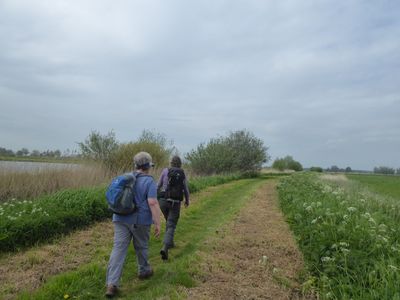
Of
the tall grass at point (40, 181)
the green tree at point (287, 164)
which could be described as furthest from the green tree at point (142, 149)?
the green tree at point (287, 164)

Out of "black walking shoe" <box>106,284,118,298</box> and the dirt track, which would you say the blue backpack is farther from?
the dirt track

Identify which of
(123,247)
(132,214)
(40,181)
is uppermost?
(40,181)

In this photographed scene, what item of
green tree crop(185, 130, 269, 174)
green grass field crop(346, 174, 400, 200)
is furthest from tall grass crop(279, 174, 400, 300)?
green tree crop(185, 130, 269, 174)

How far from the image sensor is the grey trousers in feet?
18.3

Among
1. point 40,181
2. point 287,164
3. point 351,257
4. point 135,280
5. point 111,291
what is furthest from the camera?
point 287,164

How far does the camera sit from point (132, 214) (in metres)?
5.88

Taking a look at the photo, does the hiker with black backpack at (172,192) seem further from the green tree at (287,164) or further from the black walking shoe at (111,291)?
the green tree at (287,164)

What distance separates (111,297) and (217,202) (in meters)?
12.0

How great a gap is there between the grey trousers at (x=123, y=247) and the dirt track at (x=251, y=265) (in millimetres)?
1099

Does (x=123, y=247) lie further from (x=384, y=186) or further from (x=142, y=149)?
(x=384, y=186)

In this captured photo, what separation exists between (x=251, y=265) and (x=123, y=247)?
2.53m

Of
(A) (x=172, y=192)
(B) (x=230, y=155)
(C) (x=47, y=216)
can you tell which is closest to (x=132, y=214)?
(A) (x=172, y=192)

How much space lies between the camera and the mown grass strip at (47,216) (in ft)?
25.3

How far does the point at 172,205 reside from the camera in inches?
318
